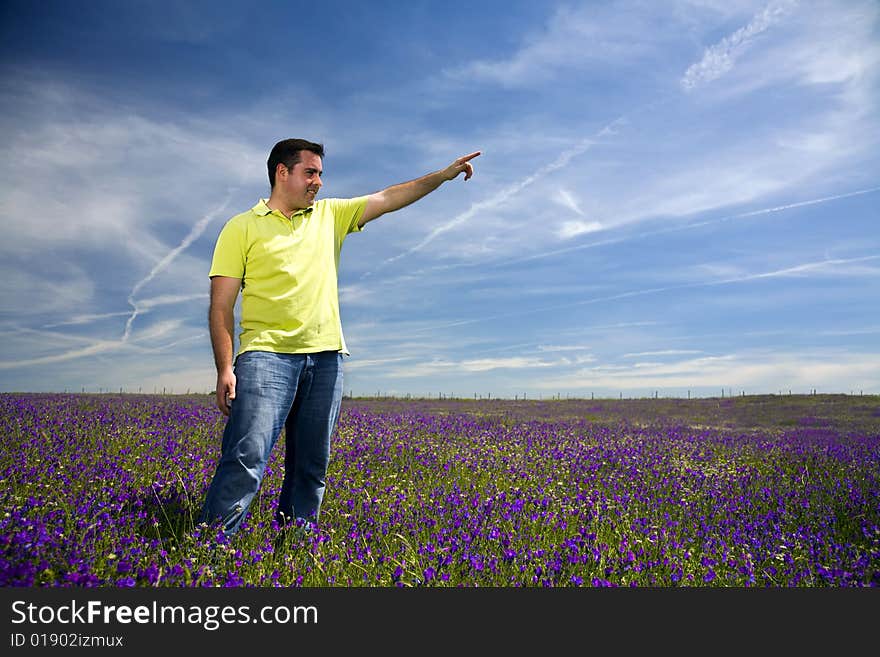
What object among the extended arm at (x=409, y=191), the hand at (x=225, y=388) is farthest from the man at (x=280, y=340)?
the extended arm at (x=409, y=191)

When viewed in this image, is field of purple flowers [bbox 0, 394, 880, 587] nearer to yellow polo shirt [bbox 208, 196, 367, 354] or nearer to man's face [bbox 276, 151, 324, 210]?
yellow polo shirt [bbox 208, 196, 367, 354]

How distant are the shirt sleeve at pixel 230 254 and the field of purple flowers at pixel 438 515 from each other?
1534 millimetres

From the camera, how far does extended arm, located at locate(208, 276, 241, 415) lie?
3.47 meters

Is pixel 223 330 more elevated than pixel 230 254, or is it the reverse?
pixel 230 254

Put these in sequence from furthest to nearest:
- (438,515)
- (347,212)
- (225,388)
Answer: (438,515) < (347,212) < (225,388)

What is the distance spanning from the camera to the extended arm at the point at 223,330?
3.47 m

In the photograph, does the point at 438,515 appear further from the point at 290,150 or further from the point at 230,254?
the point at 290,150

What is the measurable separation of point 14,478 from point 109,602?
11.3 ft

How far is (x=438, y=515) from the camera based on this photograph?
454 cm

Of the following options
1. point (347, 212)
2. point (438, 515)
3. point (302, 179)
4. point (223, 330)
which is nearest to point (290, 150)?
point (302, 179)

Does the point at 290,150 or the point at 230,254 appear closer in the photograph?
the point at 230,254

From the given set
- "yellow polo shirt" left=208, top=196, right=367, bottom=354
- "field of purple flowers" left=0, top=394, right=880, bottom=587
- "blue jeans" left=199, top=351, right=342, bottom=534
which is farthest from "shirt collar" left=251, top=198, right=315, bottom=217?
"field of purple flowers" left=0, top=394, right=880, bottom=587

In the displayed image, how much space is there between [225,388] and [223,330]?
35cm

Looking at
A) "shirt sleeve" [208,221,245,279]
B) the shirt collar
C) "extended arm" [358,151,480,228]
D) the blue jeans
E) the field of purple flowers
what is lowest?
the field of purple flowers
